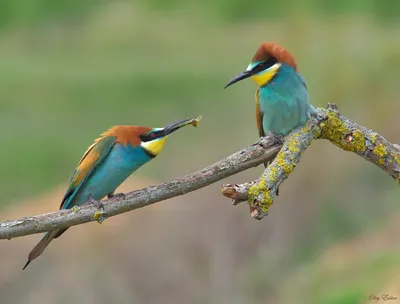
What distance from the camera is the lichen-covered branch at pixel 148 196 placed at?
3.89 ft

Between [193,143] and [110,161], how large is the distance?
2037mm

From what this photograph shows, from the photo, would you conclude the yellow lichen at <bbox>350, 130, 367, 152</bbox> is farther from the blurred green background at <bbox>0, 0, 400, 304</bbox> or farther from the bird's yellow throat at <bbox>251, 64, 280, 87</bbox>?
the blurred green background at <bbox>0, 0, 400, 304</bbox>

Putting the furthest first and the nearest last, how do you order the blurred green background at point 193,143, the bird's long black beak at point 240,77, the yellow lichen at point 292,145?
the blurred green background at point 193,143 → the bird's long black beak at point 240,77 → the yellow lichen at point 292,145

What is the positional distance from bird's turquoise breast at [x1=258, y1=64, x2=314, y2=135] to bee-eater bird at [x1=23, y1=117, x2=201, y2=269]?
0.25 m

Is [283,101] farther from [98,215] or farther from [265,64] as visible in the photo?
[98,215]

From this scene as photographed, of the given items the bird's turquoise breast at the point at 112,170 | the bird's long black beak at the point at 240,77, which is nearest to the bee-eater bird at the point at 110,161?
the bird's turquoise breast at the point at 112,170

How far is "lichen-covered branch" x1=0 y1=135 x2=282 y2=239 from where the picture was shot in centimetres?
119

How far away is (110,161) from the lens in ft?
5.18

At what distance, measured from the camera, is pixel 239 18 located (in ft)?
13.2

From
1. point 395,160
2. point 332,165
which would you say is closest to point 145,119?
point 332,165

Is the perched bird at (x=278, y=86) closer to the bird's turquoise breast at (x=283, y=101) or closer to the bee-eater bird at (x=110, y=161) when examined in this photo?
the bird's turquoise breast at (x=283, y=101)

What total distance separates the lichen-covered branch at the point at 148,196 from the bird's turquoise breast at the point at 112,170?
29 cm

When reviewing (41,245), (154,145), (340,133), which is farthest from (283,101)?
(41,245)

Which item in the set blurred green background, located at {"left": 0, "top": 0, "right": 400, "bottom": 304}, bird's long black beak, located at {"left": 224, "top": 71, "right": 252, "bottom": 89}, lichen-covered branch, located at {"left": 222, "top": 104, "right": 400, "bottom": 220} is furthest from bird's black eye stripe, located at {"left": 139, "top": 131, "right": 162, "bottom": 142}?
blurred green background, located at {"left": 0, "top": 0, "right": 400, "bottom": 304}
